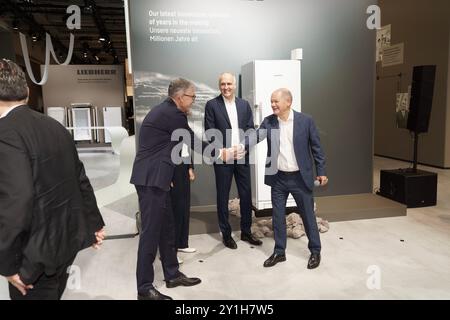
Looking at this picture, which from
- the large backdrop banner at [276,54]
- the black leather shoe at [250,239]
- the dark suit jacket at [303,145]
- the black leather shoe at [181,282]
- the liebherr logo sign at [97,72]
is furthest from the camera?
the liebherr logo sign at [97,72]

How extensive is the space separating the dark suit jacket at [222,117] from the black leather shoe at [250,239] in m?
0.89

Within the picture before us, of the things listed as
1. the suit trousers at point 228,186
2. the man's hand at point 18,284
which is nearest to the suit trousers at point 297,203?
the suit trousers at point 228,186

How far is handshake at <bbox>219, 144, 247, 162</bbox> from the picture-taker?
325cm

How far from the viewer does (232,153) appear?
3293mm

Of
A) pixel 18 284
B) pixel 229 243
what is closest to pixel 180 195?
pixel 229 243

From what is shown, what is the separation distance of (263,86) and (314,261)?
78.5 inches

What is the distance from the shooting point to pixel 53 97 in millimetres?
12898

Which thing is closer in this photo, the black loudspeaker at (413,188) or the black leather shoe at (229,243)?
the black leather shoe at (229,243)

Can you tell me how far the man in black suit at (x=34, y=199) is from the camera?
55.1 inches

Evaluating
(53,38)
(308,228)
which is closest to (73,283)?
(308,228)

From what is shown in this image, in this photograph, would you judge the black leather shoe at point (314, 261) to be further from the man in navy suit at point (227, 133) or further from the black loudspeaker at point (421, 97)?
the black loudspeaker at point (421, 97)

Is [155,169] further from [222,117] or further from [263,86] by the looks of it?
[263,86]

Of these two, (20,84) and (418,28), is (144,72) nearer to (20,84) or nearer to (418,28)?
(20,84)

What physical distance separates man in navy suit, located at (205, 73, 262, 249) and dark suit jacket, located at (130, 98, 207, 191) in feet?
3.44
